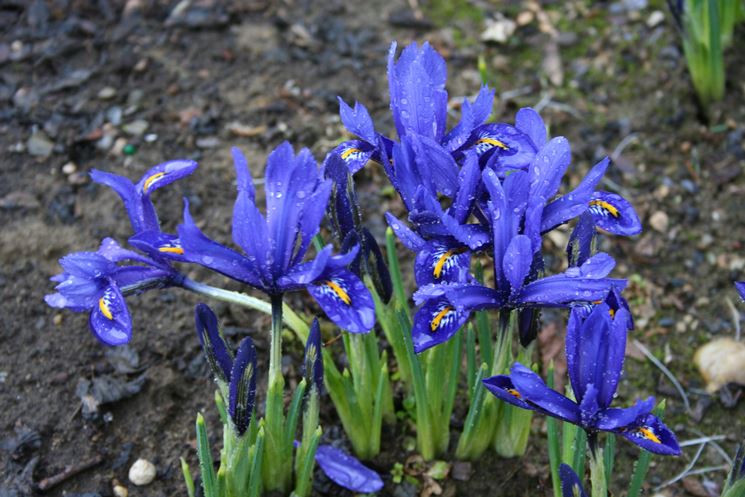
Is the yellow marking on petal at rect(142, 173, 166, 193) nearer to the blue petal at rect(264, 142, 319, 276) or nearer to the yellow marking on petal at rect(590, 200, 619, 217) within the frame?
the blue petal at rect(264, 142, 319, 276)

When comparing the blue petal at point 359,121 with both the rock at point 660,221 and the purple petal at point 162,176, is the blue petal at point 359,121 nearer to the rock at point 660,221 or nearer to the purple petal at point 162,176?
the purple petal at point 162,176


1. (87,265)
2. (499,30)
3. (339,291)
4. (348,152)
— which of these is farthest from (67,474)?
(499,30)

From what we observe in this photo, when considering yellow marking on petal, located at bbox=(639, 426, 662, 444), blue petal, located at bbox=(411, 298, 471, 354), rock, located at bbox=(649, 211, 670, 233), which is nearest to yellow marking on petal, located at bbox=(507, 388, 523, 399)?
blue petal, located at bbox=(411, 298, 471, 354)

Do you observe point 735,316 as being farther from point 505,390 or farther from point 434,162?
point 434,162

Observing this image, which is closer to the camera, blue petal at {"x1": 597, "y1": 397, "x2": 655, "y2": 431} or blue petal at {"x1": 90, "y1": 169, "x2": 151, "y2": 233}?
blue petal at {"x1": 597, "y1": 397, "x2": 655, "y2": 431}

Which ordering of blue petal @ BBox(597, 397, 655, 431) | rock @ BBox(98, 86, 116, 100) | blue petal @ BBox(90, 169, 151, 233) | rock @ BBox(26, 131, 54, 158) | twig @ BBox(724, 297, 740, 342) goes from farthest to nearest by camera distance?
rock @ BBox(98, 86, 116, 100), rock @ BBox(26, 131, 54, 158), twig @ BBox(724, 297, 740, 342), blue petal @ BBox(90, 169, 151, 233), blue petal @ BBox(597, 397, 655, 431)

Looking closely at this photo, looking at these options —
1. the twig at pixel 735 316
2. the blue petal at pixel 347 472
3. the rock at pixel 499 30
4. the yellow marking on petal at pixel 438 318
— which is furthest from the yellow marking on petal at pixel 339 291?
the rock at pixel 499 30
